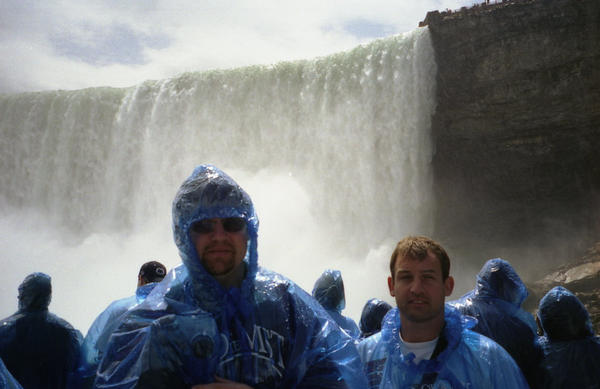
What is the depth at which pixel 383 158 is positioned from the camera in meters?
17.4

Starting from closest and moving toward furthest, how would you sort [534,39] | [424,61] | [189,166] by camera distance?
1. [534,39]
2. [424,61]
3. [189,166]

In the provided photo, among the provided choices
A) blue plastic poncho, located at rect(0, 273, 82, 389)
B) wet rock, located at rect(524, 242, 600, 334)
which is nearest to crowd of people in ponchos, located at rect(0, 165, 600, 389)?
blue plastic poncho, located at rect(0, 273, 82, 389)

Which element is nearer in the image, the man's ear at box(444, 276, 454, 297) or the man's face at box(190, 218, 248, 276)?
the man's face at box(190, 218, 248, 276)

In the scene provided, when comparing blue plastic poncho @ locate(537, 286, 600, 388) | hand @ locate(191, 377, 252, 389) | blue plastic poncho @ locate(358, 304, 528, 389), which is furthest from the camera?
blue plastic poncho @ locate(537, 286, 600, 388)

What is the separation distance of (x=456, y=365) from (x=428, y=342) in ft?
0.57

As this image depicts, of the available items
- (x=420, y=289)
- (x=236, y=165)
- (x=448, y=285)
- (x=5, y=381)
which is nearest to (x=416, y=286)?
(x=420, y=289)

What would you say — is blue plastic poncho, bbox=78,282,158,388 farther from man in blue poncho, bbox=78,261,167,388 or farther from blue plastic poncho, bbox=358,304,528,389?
blue plastic poncho, bbox=358,304,528,389

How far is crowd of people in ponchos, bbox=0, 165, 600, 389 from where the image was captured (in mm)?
1811

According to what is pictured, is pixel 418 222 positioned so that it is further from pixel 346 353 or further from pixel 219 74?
pixel 346 353

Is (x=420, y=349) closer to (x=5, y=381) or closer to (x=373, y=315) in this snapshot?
(x=5, y=381)

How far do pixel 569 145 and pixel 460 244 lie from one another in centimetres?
417

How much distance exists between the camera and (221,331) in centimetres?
190

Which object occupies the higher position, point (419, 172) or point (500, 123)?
point (500, 123)

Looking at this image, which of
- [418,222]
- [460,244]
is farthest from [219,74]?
[460,244]
